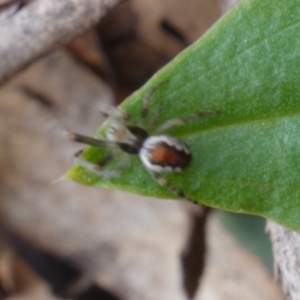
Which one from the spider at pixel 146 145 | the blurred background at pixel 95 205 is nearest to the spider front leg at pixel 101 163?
the spider at pixel 146 145

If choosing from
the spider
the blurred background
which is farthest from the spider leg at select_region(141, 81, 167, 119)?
the blurred background

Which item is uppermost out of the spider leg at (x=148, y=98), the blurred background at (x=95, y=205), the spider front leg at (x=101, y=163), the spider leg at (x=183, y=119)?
the spider leg at (x=148, y=98)

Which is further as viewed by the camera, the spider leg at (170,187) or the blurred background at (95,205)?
the blurred background at (95,205)

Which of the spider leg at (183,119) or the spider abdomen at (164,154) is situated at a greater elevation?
the spider leg at (183,119)

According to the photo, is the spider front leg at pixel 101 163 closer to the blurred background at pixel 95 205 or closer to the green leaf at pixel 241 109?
the green leaf at pixel 241 109

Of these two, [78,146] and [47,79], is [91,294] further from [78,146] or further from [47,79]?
[47,79]

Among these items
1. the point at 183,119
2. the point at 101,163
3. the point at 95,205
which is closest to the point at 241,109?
the point at 183,119

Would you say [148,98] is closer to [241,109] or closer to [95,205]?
[241,109]
